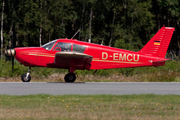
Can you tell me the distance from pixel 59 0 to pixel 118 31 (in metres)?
8.93

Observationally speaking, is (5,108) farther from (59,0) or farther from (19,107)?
(59,0)

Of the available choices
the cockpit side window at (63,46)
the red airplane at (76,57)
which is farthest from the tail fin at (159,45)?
the cockpit side window at (63,46)

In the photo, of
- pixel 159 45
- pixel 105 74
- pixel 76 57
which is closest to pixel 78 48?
pixel 76 57

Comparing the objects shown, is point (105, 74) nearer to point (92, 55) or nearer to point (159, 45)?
point (92, 55)

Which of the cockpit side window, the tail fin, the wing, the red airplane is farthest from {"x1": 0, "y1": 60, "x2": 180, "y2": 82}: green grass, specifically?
the cockpit side window

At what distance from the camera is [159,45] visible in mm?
16203

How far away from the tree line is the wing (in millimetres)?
23201

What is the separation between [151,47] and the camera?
1614 centimetres

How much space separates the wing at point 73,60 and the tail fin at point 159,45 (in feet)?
9.79

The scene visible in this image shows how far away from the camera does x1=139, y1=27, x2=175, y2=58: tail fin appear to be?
16094 millimetres

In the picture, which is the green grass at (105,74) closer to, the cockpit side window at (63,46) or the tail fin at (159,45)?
the tail fin at (159,45)

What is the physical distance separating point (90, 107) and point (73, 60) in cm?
713

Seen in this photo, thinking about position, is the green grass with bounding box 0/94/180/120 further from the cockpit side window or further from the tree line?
the tree line

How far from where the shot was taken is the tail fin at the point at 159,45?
52.8ft
